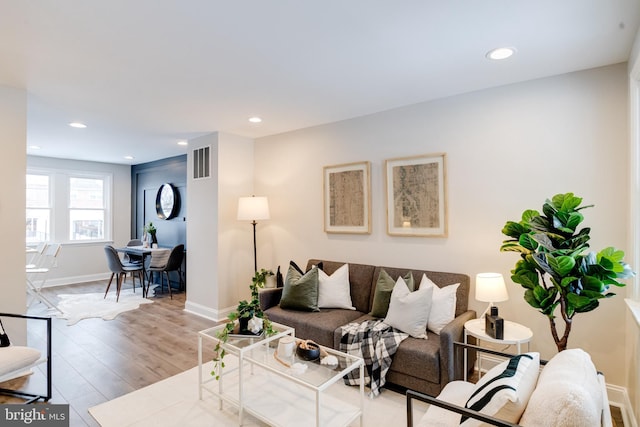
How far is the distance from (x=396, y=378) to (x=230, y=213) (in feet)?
9.91

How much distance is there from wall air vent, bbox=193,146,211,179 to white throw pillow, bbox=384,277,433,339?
10.2 ft

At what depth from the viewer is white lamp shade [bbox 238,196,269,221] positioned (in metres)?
4.29

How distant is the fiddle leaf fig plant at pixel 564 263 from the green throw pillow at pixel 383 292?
0.98 metres

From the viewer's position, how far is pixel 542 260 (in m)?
2.14

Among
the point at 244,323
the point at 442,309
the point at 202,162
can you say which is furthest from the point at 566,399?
the point at 202,162

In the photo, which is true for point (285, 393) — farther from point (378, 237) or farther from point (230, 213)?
point (230, 213)

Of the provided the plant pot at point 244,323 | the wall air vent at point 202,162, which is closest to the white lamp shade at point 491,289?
the plant pot at point 244,323

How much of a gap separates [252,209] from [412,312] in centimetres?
239

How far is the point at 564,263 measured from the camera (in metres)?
2.01

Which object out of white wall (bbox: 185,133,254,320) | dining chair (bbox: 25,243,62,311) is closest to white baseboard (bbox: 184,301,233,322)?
white wall (bbox: 185,133,254,320)

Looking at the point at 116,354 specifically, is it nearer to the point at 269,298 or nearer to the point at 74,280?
the point at 269,298

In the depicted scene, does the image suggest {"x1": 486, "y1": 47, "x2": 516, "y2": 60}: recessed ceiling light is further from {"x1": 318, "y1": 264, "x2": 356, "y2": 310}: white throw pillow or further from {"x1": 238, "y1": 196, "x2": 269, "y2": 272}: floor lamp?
{"x1": 238, "y1": 196, "x2": 269, "y2": 272}: floor lamp

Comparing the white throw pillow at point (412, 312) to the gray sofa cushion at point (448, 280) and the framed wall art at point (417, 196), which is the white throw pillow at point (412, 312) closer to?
the gray sofa cushion at point (448, 280)

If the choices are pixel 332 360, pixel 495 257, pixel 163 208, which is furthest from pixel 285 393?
pixel 163 208
